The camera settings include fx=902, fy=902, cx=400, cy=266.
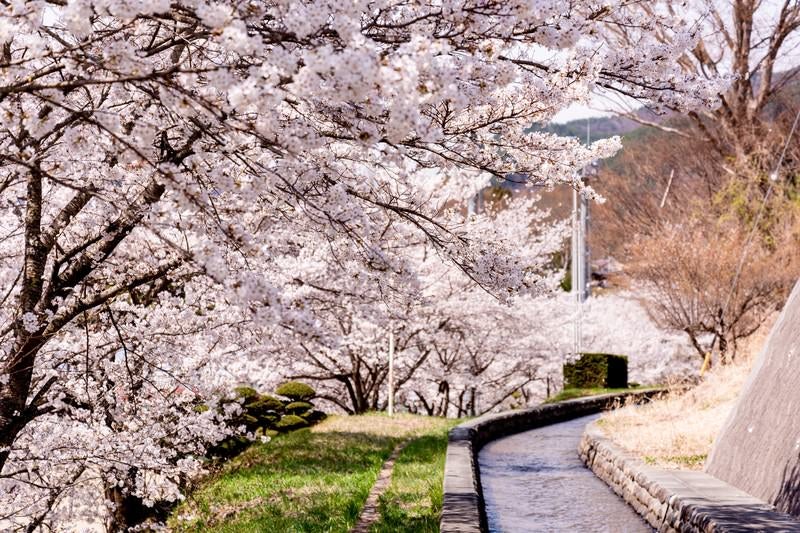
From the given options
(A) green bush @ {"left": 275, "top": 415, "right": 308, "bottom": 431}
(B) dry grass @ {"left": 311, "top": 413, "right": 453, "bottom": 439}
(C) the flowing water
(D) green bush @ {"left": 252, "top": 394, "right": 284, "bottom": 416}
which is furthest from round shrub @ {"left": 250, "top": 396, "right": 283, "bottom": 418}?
(C) the flowing water

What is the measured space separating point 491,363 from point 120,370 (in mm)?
24255

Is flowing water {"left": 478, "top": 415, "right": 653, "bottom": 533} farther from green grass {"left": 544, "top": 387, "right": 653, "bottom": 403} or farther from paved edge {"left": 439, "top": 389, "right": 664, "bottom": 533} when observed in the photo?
green grass {"left": 544, "top": 387, "right": 653, "bottom": 403}

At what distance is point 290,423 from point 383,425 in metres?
2.45

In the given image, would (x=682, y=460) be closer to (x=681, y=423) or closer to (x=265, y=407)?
(x=681, y=423)

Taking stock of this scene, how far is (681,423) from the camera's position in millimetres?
15516

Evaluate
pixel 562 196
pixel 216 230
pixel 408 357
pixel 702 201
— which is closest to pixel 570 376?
pixel 408 357

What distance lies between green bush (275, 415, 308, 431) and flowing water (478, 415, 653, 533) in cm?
522

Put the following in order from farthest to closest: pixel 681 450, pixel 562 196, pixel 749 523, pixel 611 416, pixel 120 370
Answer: pixel 562 196
pixel 611 416
pixel 681 450
pixel 120 370
pixel 749 523

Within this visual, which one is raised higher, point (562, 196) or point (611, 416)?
point (562, 196)

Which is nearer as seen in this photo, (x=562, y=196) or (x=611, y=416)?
(x=611, y=416)

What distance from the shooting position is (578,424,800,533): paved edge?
7641 mm

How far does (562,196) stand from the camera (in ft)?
209

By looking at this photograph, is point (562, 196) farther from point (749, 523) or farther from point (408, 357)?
point (749, 523)

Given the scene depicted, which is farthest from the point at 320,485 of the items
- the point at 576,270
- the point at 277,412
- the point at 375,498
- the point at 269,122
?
the point at 576,270
